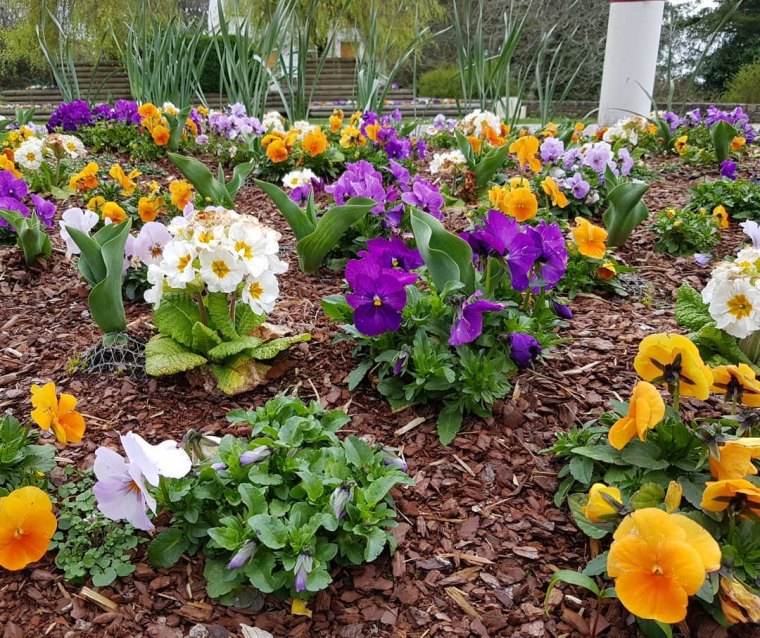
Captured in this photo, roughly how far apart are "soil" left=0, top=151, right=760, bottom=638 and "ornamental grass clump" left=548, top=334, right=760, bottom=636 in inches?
4.2

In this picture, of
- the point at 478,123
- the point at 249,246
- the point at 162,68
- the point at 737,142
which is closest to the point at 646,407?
the point at 249,246

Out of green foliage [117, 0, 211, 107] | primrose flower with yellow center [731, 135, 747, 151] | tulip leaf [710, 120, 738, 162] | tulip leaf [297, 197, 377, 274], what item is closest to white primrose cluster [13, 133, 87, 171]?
green foliage [117, 0, 211, 107]

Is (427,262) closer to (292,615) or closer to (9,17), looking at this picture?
(292,615)

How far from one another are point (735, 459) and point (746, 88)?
58.3 ft

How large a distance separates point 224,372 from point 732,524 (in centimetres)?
142

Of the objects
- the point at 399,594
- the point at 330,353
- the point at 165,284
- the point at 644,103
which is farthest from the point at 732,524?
the point at 644,103

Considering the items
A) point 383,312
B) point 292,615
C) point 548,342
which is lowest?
point 292,615

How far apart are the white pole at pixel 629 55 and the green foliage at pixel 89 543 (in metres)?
6.65

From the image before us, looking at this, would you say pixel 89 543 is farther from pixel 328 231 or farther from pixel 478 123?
pixel 478 123

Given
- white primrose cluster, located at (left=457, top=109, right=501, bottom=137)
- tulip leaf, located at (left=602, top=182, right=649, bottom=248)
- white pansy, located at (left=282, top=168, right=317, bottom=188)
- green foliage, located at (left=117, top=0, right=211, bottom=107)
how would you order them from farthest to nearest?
green foliage, located at (left=117, top=0, right=211, bottom=107) → white primrose cluster, located at (left=457, top=109, right=501, bottom=137) → white pansy, located at (left=282, top=168, right=317, bottom=188) → tulip leaf, located at (left=602, top=182, right=649, bottom=248)

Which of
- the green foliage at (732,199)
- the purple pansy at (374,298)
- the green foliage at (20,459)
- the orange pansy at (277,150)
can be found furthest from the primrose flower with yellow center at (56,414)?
the green foliage at (732,199)

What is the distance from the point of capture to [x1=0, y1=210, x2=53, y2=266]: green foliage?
2766 millimetres

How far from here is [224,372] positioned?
200 cm

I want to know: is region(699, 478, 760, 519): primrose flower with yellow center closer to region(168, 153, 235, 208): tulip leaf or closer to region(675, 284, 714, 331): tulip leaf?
region(675, 284, 714, 331): tulip leaf
